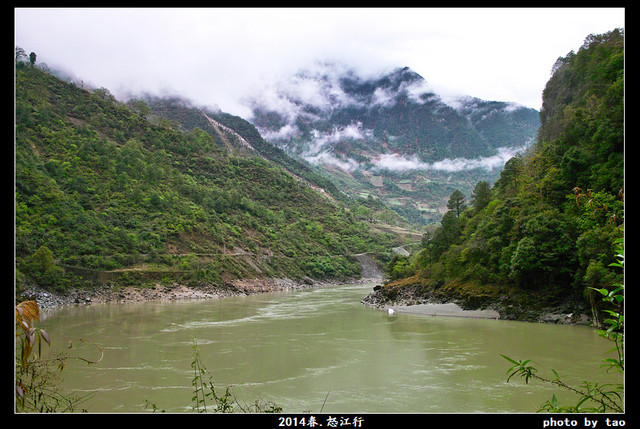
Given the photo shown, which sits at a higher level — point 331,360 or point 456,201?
point 456,201

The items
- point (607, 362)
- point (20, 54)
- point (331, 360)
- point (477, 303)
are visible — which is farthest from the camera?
point (20, 54)

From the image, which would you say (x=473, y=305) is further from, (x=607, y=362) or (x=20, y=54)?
(x=20, y=54)

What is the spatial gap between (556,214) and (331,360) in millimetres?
16672

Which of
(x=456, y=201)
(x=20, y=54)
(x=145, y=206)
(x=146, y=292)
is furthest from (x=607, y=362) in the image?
(x=20, y=54)

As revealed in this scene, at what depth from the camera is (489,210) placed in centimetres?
3253

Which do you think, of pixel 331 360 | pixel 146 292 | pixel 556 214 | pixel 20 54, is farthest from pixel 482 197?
pixel 20 54

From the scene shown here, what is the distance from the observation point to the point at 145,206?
54.5m

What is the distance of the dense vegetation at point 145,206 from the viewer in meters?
42.1

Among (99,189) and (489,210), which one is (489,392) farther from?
(99,189)

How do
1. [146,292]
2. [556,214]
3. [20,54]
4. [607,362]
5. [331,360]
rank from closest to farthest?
[607,362], [331,360], [556,214], [146,292], [20,54]

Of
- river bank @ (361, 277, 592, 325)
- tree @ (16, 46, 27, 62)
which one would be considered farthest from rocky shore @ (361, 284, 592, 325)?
tree @ (16, 46, 27, 62)

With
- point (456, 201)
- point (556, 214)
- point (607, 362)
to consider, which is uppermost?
point (456, 201)

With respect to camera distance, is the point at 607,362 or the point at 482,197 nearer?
the point at 607,362
